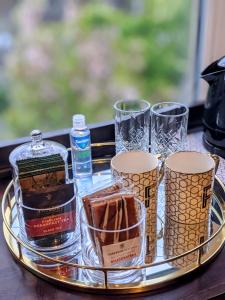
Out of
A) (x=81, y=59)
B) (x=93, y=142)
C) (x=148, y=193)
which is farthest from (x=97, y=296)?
(x=81, y=59)

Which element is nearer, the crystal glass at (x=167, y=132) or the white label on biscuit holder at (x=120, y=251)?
the white label on biscuit holder at (x=120, y=251)

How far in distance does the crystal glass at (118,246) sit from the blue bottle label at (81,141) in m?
0.23

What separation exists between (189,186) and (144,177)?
0.07 metres

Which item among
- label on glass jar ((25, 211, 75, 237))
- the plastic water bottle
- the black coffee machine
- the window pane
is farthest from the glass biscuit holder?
the window pane

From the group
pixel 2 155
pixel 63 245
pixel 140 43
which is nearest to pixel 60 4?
pixel 140 43

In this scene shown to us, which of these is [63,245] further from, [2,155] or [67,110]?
[67,110]

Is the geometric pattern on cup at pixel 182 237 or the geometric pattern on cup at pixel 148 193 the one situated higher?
the geometric pattern on cup at pixel 148 193

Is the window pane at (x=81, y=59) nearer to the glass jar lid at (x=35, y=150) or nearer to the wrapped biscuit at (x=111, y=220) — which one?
the glass jar lid at (x=35, y=150)

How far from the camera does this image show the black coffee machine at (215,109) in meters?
0.90

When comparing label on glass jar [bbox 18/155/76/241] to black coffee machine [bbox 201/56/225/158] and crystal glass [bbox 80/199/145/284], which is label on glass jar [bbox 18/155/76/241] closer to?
crystal glass [bbox 80/199/145/284]

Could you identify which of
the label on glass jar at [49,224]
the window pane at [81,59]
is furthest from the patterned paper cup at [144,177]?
the window pane at [81,59]

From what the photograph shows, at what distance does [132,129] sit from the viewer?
0.86m

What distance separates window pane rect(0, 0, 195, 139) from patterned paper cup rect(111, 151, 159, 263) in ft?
4.23

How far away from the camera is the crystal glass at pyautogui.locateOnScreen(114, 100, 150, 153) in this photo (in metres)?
0.85
